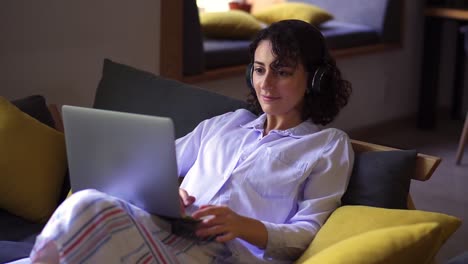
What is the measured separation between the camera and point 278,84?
5.56 feet

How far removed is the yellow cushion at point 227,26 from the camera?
354 centimetres

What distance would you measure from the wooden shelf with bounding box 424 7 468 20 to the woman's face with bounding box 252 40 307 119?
8.69 feet

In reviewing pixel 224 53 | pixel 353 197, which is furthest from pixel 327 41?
pixel 353 197

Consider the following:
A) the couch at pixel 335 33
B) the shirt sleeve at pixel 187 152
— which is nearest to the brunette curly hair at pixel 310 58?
the shirt sleeve at pixel 187 152

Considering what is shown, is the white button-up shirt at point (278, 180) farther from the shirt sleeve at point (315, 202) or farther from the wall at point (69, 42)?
the wall at point (69, 42)

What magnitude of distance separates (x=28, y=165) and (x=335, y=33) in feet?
7.39

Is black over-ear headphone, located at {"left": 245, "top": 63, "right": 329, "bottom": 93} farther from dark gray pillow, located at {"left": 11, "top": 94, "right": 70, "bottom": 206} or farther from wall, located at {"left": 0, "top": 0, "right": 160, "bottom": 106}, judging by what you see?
wall, located at {"left": 0, "top": 0, "right": 160, "bottom": 106}

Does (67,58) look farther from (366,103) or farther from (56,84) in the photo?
(366,103)

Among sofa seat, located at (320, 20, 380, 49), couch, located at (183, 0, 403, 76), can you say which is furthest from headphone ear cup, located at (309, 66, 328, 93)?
sofa seat, located at (320, 20, 380, 49)

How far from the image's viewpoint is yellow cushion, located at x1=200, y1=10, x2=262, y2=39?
3545mm

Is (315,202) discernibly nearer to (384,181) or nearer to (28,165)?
(384,181)

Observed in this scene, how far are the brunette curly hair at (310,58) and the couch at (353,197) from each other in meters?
0.13

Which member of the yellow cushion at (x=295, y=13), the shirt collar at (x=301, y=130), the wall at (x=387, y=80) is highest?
the shirt collar at (x=301, y=130)

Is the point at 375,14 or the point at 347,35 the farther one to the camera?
the point at 375,14
